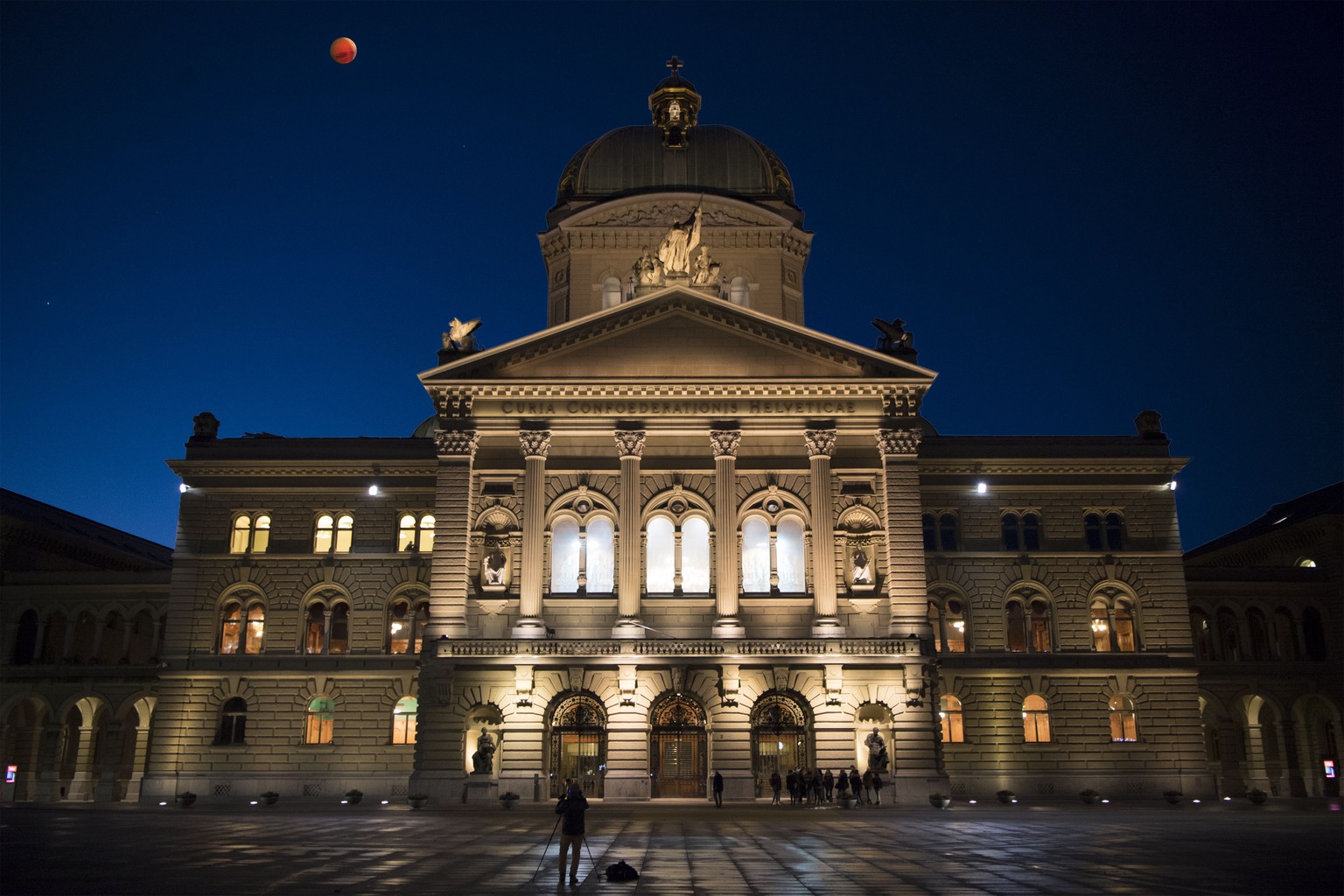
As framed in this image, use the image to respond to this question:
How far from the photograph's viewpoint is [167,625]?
5844 cm

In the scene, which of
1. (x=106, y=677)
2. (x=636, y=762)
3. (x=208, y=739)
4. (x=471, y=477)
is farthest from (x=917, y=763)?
(x=106, y=677)

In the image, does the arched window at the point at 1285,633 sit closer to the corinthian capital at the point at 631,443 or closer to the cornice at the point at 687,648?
the cornice at the point at 687,648

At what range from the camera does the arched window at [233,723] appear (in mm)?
56969

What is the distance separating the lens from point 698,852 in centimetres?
2703

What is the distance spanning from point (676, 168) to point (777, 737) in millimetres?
34221

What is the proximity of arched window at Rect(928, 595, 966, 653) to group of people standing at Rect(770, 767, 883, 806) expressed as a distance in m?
11.4

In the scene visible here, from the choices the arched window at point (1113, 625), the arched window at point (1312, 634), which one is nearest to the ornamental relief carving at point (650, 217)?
the arched window at point (1113, 625)

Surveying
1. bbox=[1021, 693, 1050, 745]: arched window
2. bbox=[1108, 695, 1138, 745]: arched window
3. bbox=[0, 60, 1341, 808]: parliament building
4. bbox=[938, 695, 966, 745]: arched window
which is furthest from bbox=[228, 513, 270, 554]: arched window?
bbox=[1108, 695, 1138, 745]: arched window

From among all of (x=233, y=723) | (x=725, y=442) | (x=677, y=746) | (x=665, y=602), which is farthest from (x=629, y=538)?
(x=233, y=723)

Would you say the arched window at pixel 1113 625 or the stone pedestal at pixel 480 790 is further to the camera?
the arched window at pixel 1113 625

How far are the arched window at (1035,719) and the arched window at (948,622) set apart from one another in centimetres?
399

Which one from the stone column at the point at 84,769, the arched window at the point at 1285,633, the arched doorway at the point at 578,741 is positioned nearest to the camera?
the arched doorway at the point at 578,741

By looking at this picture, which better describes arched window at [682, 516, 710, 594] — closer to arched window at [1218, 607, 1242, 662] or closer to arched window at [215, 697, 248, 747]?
arched window at [215, 697, 248, 747]

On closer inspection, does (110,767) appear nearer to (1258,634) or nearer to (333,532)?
(333,532)
